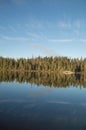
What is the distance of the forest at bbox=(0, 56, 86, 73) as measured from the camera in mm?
180500

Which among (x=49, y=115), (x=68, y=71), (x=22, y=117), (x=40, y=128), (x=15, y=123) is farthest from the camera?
(x=68, y=71)

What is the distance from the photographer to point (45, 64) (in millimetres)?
182750

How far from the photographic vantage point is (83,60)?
18762cm

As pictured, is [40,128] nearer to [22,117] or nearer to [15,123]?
[15,123]

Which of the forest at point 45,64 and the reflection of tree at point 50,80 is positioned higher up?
the forest at point 45,64

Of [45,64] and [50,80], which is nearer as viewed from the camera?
[50,80]

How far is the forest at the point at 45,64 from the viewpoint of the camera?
180500mm

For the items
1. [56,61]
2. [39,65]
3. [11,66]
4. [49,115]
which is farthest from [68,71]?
[49,115]

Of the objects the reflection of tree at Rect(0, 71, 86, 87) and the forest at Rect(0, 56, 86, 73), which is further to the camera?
the forest at Rect(0, 56, 86, 73)

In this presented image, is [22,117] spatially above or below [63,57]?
below

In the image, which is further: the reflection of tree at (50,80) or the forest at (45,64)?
the forest at (45,64)

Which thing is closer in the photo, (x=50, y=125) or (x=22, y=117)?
(x=50, y=125)

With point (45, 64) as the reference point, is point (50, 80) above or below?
below

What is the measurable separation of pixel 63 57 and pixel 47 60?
13.9m
